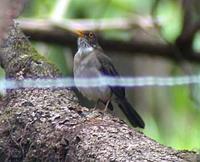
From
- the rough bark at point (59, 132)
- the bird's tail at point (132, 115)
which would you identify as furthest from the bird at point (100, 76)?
the rough bark at point (59, 132)

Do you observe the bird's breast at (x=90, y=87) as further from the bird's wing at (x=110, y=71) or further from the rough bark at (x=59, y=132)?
the rough bark at (x=59, y=132)

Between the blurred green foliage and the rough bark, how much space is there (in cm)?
276

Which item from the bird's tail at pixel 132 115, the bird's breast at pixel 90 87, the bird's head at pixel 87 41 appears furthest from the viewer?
the bird's head at pixel 87 41

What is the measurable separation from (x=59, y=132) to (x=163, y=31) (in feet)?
10.7

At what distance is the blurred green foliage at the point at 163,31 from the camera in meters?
5.39

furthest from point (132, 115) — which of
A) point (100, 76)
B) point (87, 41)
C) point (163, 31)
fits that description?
point (163, 31)

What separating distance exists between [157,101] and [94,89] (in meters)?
2.42

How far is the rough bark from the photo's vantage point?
1880mm

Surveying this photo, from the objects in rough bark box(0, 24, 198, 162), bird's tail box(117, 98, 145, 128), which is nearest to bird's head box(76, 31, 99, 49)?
bird's tail box(117, 98, 145, 128)

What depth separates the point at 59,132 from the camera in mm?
2160

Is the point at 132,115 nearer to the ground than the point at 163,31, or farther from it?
nearer to the ground

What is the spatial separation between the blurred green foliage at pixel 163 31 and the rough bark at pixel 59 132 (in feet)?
9.04

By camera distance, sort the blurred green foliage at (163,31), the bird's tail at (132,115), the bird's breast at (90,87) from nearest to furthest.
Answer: the bird's breast at (90,87), the bird's tail at (132,115), the blurred green foliage at (163,31)

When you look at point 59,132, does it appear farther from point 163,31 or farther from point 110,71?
point 163,31
